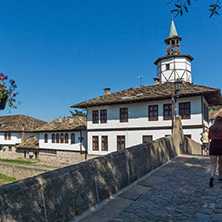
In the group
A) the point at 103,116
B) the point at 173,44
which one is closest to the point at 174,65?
the point at 173,44

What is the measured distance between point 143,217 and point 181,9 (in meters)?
3.00

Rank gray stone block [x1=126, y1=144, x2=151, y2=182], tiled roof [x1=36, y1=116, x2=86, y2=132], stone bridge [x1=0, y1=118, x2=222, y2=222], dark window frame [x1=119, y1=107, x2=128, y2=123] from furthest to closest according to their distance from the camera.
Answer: tiled roof [x1=36, y1=116, x2=86, y2=132] → dark window frame [x1=119, y1=107, x2=128, y2=123] → gray stone block [x1=126, y1=144, x2=151, y2=182] → stone bridge [x1=0, y1=118, x2=222, y2=222]

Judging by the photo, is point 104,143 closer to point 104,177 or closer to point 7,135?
point 104,177

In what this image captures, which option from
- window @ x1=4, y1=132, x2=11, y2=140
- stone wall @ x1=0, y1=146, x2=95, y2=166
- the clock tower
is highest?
the clock tower

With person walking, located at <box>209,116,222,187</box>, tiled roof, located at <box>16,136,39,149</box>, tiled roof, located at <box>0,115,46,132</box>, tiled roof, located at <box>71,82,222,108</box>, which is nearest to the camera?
person walking, located at <box>209,116,222,187</box>

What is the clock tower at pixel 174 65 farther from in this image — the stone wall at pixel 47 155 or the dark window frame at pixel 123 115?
the stone wall at pixel 47 155

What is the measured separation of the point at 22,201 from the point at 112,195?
6.94ft

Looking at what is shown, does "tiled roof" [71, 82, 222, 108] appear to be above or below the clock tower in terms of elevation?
below

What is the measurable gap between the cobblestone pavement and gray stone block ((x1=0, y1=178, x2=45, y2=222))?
0.80 meters

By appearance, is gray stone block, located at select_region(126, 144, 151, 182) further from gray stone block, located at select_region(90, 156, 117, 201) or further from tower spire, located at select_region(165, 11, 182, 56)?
tower spire, located at select_region(165, 11, 182, 56)

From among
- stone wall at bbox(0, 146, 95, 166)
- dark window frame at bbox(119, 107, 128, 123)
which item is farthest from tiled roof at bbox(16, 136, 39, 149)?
dark window frame at bbox(119, 107, 128, 123)

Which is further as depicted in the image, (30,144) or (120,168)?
(30,144)

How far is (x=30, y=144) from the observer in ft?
106

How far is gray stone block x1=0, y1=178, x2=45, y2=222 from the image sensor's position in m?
2.31
